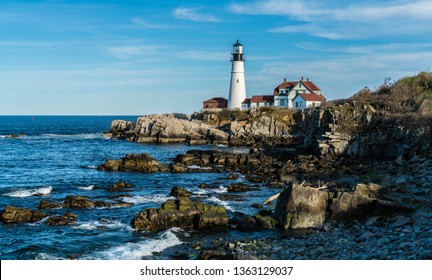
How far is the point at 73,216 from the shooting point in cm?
2464

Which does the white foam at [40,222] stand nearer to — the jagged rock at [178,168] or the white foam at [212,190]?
the white foam at [212,190]

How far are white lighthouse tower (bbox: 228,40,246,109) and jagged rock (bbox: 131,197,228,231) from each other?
7297cm

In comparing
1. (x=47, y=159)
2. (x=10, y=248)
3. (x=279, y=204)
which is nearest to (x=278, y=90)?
(x=47, y=159)

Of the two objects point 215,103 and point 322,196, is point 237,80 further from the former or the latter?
point 322,196

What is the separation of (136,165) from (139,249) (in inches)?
976

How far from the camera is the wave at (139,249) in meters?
18.5

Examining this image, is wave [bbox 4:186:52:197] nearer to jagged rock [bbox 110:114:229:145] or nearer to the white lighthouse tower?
jagged rock [bbox 110:114:229:145]

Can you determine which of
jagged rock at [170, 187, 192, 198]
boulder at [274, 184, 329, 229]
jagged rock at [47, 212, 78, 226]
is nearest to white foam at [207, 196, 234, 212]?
jagged rock at [170, 187, 192, 198]

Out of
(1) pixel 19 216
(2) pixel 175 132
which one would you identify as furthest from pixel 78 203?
(2) pixel 175 132

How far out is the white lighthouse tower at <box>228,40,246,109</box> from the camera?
94.9m

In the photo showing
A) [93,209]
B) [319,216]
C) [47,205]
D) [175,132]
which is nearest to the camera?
[319,216]

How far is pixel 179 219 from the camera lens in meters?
22.8

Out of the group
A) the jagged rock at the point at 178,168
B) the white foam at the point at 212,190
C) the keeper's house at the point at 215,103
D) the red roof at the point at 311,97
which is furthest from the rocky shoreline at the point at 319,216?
the keeper's house at the point at 215,103
